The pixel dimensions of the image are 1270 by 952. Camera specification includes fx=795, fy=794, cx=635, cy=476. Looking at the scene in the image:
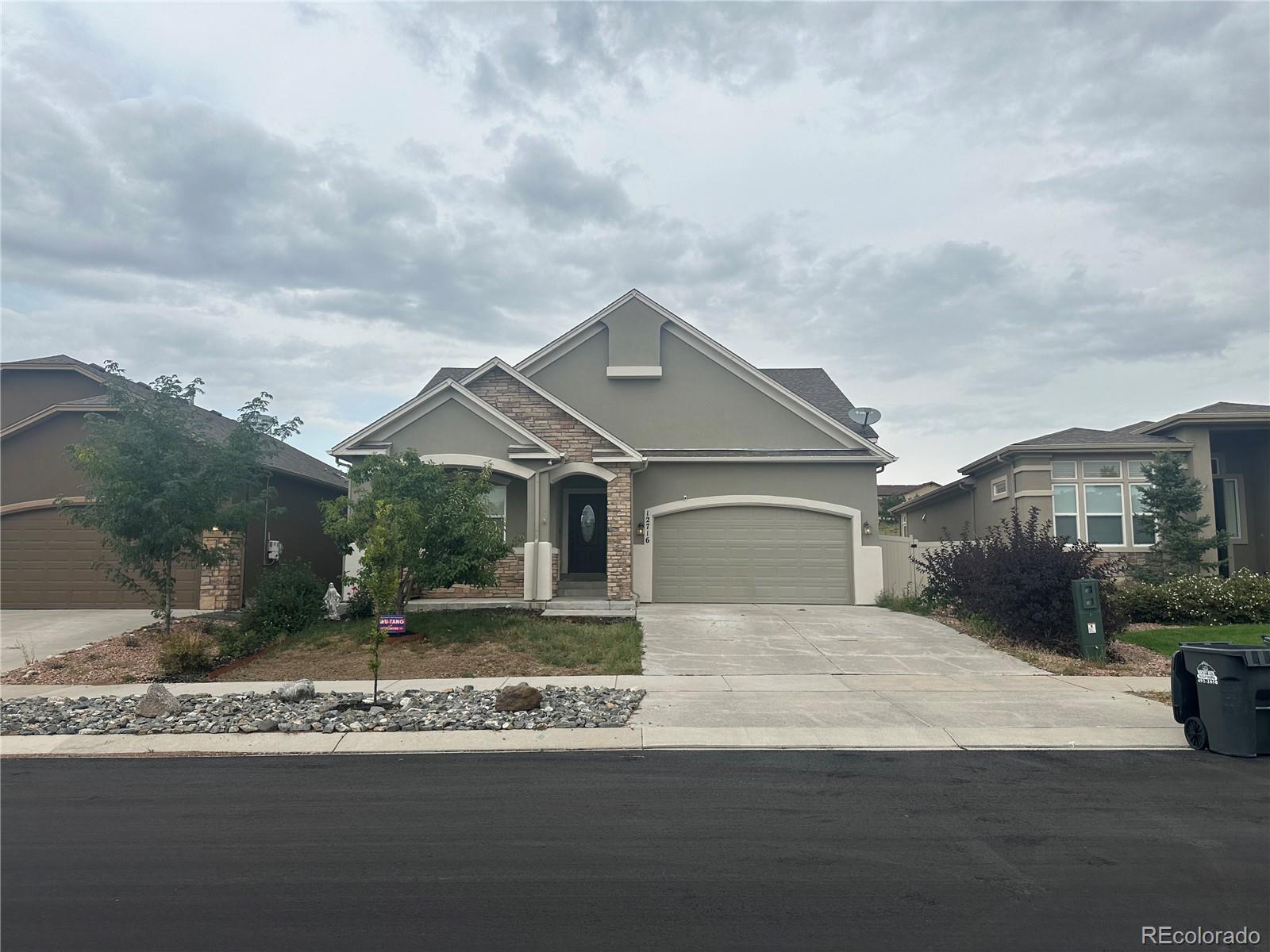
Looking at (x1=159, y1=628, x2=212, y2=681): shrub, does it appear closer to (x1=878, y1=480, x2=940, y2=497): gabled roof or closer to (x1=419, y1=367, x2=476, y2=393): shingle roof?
(x1=419, y1=367, x2=476, y2=393): shingle roof

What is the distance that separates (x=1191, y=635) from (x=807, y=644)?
6846mm

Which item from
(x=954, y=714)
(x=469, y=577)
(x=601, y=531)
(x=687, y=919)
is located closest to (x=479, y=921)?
(x=687, y=919)

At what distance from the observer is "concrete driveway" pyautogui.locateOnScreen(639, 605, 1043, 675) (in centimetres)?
1240

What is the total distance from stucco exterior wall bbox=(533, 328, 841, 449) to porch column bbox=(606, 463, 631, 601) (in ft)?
9.20

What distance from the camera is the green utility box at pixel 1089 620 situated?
1259cm

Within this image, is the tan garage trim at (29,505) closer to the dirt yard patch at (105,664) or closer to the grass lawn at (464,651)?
the dirt yard patch at (105,664)

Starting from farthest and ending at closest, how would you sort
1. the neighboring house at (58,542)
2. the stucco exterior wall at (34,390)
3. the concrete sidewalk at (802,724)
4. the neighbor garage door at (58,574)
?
the stucco exterior wall at (34,390)
the neighbor garage door at (58,574)
the neighboring house at (58,542)
the concrete sidewalk at (802,724)

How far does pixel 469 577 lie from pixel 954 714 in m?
8.28

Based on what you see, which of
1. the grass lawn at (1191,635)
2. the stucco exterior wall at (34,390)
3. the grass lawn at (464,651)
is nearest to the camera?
the grass lawn at (464,651)

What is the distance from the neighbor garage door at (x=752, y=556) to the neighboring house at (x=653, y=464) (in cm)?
4

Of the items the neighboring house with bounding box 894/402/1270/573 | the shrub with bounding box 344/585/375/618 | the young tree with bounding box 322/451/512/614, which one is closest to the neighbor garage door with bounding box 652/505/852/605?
the neighboring house with bounding box 894/402/1270/573

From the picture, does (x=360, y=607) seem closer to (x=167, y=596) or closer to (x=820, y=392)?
(x=167, y=596)

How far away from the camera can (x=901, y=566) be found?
19.4 metres

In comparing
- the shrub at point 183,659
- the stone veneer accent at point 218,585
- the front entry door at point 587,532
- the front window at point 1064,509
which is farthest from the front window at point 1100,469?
the stone veneer accent at point 218,585
